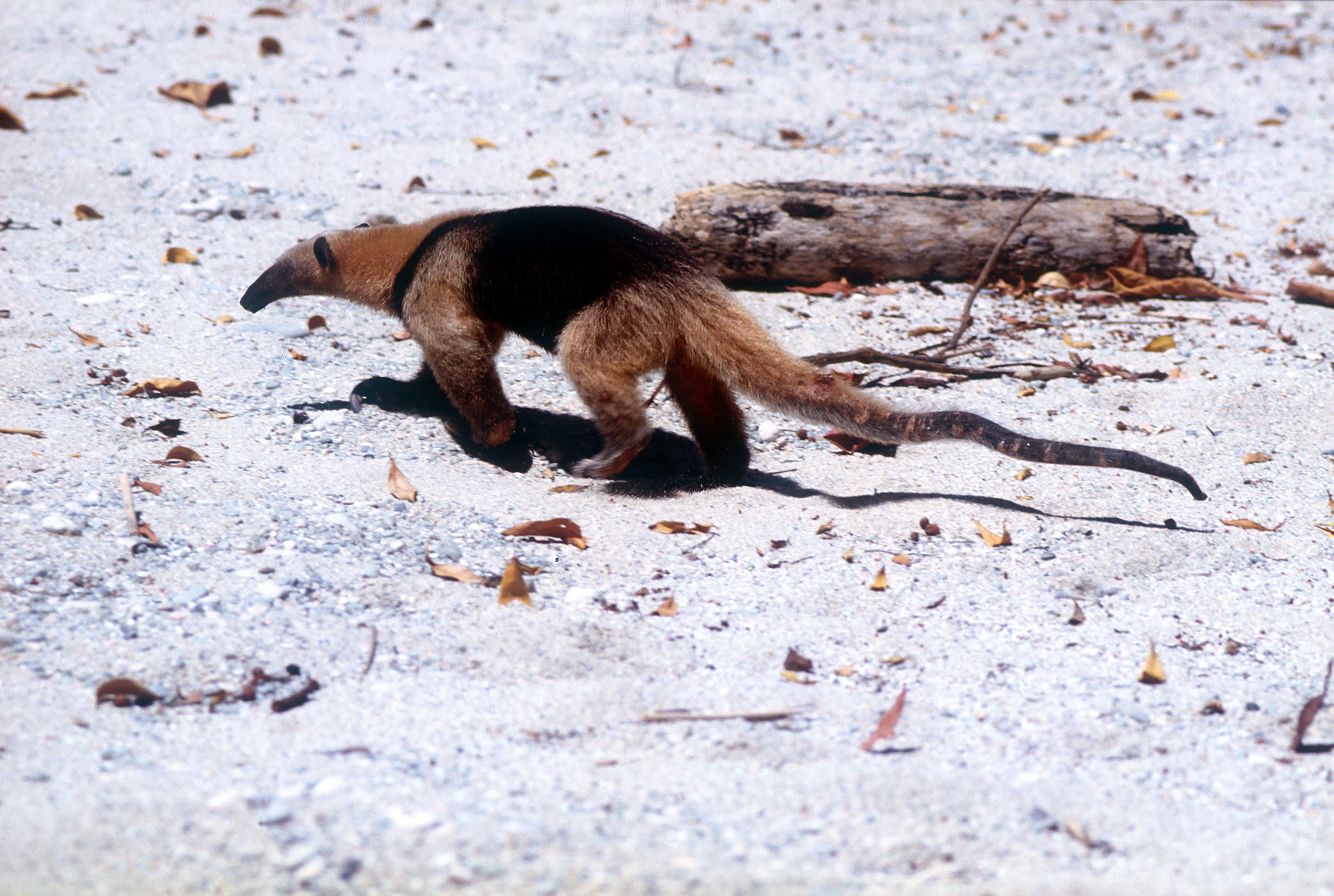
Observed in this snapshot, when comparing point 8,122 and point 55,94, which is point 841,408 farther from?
point 55,94

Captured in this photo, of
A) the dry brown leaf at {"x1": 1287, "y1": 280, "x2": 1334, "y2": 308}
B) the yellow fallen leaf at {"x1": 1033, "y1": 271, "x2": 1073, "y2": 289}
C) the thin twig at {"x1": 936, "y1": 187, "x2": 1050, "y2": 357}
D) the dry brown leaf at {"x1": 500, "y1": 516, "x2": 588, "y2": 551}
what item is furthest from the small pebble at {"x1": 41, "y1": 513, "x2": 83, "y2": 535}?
the dry brown leaf at {"x1": 1287, "y1": 280, "x2": 1334, "y2": 308}

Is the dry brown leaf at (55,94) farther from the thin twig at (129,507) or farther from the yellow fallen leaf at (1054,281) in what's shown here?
the yellow fallen leaf at (1054,281)

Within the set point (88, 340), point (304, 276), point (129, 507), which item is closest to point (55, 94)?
point (88, 340)

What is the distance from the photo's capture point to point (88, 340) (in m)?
4.87

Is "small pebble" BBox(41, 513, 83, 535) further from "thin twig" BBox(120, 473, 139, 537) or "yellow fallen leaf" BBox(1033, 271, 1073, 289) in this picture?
"yellow fallen leaf" BBox(1033, 271, 1073, 289)

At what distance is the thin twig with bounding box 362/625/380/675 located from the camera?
286cm

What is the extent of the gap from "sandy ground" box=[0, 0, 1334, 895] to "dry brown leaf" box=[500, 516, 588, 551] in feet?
0.16

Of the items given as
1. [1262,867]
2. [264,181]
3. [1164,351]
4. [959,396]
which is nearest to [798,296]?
[959,396]

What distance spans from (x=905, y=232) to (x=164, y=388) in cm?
397

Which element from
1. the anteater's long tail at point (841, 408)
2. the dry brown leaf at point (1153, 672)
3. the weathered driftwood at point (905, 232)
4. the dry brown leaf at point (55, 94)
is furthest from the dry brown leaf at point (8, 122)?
the dry brown leaf at point (1153, 672)

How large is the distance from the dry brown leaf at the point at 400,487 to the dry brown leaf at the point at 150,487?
2.60 feet

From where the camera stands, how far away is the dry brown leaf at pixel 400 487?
3824mm

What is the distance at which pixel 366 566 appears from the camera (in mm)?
3338

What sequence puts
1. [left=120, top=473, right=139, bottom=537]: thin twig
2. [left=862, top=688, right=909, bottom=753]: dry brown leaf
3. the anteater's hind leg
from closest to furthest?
[left=862, top=688, right=909, bottom=753]: dry brown leaf → [left=120, top=473, right=139, bottom=537]: thin twig → the anteater's hind leg
